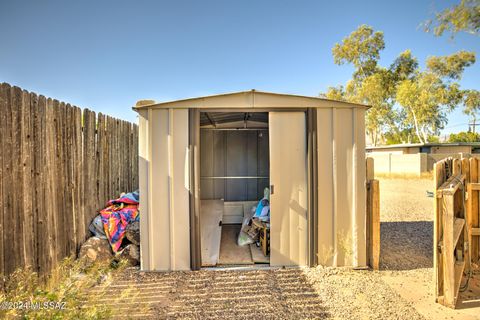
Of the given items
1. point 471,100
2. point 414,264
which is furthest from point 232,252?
point 471,100

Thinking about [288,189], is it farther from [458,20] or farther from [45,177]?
[458,20]

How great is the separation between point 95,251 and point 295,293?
108 inches

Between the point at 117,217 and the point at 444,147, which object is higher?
the point at 444,147

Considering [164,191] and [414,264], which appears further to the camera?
[414,264]

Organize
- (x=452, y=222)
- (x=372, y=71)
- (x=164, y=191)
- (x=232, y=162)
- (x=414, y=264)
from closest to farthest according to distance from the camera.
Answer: (x=452, y=222) → (x=164, y=191) → (x=414, y=264) → (x=232, y=162) → (x=372, y=71)

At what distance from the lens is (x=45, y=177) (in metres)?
2.81

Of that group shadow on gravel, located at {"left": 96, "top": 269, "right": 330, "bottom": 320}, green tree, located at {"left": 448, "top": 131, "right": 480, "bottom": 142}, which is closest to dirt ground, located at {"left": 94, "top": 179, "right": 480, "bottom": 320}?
shadow on gravel, located at {"left": 96, "top": 269, "right": 330, "bottom": 320}

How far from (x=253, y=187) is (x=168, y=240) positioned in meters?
3.43

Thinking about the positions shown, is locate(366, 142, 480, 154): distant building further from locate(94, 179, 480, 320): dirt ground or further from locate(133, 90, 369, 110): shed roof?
locate(133, 90, 369, 110): shed roof

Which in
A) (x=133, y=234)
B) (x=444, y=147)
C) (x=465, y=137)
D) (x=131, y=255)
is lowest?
(x=131, y=255)

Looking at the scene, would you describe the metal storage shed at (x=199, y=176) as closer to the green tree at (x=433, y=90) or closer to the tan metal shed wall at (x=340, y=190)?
the tan metal shed wall at (x=340, y=190)

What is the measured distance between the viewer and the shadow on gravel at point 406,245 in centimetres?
335

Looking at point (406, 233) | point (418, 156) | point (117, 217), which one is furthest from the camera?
point (418, 156)

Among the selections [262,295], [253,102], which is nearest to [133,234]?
[262,295]
